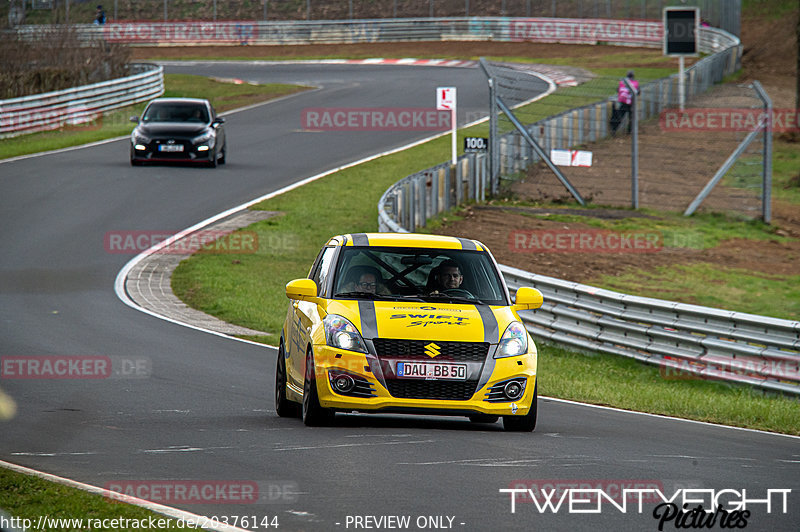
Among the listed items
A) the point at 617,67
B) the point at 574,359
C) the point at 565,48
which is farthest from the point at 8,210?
the point at 565,48

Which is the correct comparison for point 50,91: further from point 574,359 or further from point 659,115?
point 574,359

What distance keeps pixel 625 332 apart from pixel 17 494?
10216mm

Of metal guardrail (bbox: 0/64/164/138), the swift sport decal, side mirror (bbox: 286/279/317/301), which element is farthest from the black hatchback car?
the swift sport decal

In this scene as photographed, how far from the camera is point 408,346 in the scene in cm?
931

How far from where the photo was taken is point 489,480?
7676 millimetres

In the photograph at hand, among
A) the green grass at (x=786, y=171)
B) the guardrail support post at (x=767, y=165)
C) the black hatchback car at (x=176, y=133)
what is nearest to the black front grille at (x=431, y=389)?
the guardrail support post at (x=767, y=165)

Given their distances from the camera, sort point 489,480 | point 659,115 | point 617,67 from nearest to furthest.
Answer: point 489,480, point 659,115, point 617,67

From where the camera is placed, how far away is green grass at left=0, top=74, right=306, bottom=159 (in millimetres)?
35688

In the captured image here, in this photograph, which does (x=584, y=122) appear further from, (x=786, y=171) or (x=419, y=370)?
(x=419, y=370)

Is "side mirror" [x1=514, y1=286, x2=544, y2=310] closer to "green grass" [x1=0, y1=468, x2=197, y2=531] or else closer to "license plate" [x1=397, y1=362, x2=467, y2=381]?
"license plate" [x1=397, y1=362, x2=467, y2=381]

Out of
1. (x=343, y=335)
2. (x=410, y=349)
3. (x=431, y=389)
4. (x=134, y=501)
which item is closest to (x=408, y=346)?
(x=410, y=349)

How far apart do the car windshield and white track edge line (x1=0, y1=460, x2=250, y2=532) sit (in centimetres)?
2374

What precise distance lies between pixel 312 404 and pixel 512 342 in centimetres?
161

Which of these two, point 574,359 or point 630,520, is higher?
point 630,520
